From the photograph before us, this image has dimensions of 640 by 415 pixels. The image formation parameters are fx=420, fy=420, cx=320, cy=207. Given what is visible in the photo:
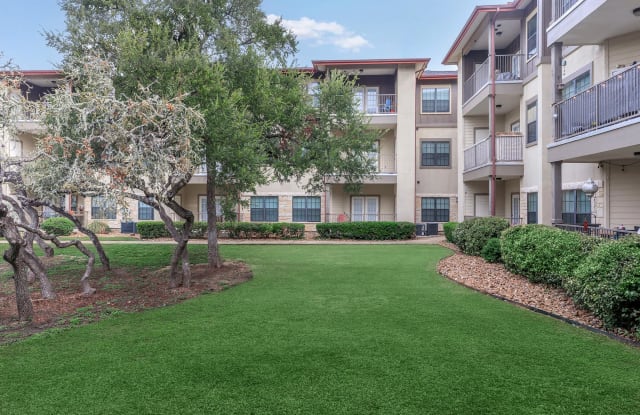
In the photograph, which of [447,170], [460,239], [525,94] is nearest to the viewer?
[460,239]

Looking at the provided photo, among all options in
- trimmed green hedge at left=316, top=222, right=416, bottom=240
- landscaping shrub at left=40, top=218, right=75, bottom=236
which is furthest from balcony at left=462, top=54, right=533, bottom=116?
landscaping shrub at left=40, top=218, right=75, bottom=236

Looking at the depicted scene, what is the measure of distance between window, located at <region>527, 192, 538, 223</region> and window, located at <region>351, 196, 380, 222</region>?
9.86 m

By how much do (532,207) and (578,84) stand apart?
5125 millimetres

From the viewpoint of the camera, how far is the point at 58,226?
23297 millimetres

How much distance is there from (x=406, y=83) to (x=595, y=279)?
18952 millimetres

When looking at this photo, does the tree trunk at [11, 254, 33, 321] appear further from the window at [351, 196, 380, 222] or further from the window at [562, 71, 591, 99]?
the window at [351, 196, 380, 222]

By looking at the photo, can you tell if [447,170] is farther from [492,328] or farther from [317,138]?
[492,328]

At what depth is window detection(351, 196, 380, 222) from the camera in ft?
84.1

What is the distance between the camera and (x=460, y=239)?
15.4 m

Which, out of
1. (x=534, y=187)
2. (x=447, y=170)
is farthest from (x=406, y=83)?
(x=534, y=187)

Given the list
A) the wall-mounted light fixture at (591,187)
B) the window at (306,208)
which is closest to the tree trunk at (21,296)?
the wall-mounted light fixture at (591,187)

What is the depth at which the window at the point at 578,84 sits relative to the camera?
42.9 ft

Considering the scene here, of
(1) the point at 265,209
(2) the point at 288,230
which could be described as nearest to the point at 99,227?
(1) the point at 265,209

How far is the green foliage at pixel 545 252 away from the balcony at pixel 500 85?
9.17m
